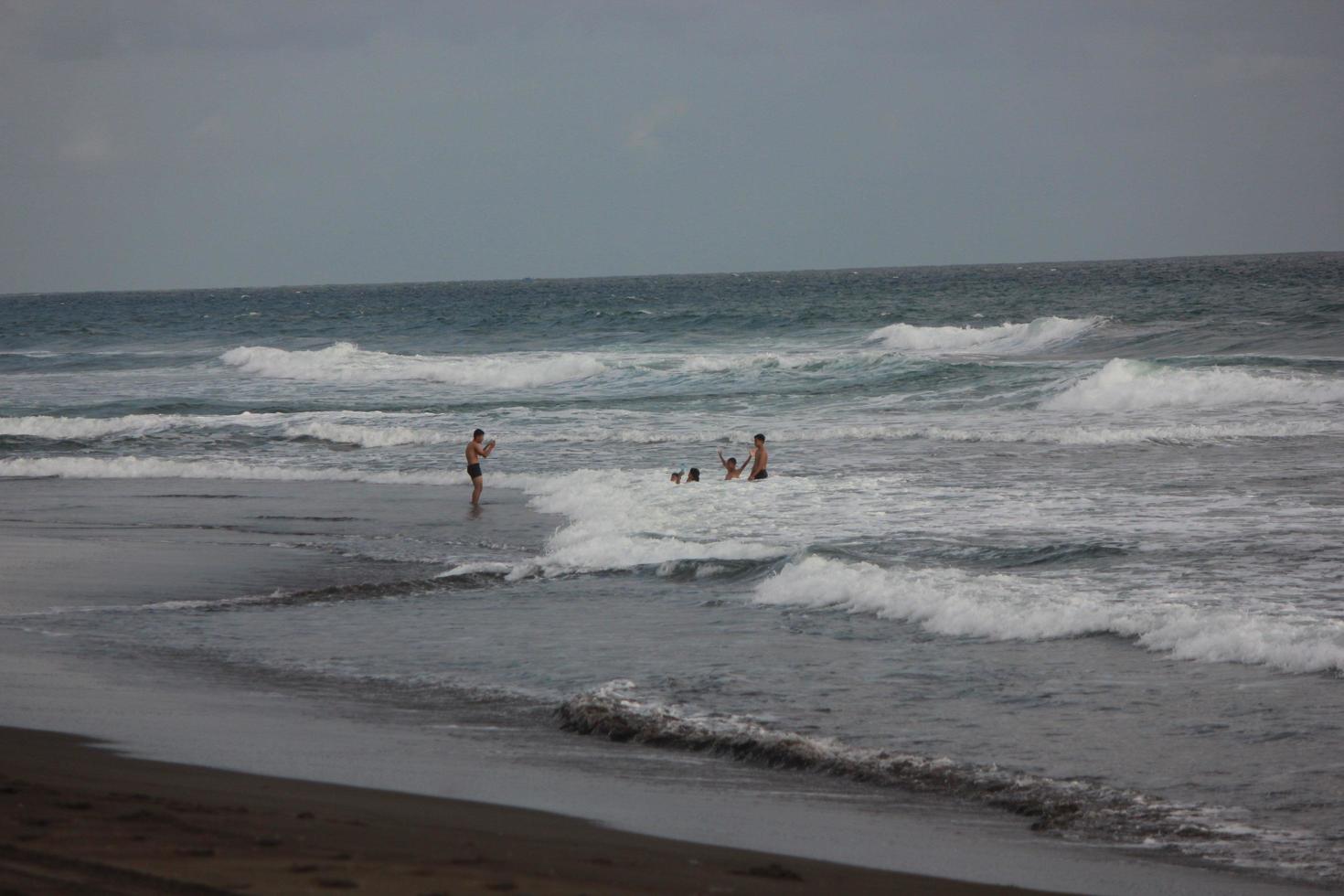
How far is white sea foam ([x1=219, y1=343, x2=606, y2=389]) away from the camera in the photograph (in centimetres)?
3978

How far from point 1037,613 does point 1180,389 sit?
18.9m

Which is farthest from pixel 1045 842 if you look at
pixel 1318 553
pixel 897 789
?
pixel 1318 553

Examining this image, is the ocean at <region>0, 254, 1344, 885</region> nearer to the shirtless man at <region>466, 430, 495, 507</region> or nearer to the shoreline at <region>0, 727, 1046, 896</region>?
the shirtless man at <region>466, 430, 495, 507</region>

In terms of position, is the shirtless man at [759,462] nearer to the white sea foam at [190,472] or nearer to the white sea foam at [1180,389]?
the white sea foam at [190,472]

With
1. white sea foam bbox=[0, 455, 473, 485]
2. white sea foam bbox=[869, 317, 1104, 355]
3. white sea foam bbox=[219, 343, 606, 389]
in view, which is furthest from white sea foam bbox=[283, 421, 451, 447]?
white sea foam bbox=[869, 317, 1104, 355]

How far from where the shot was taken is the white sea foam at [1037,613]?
8.90 metres

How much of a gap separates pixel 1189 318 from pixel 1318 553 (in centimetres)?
3348

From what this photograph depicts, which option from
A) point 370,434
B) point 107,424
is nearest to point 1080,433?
point 370,434

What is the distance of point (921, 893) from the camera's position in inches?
194

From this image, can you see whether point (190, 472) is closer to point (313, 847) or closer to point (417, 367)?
point (313, 847)

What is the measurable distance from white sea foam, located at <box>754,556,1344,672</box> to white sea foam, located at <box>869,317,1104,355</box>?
99.1 ft

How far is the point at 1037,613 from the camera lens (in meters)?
10.1

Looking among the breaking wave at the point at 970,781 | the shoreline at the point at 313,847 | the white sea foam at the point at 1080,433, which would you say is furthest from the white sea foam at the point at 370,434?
the shoreline at the point at 313,847

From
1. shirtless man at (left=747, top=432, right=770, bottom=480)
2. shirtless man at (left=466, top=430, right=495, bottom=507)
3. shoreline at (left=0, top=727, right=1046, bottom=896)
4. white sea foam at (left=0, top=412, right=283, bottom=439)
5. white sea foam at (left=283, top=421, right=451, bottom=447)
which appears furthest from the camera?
white sea foam at (left=0, top=412, right=283, bottom=439)
